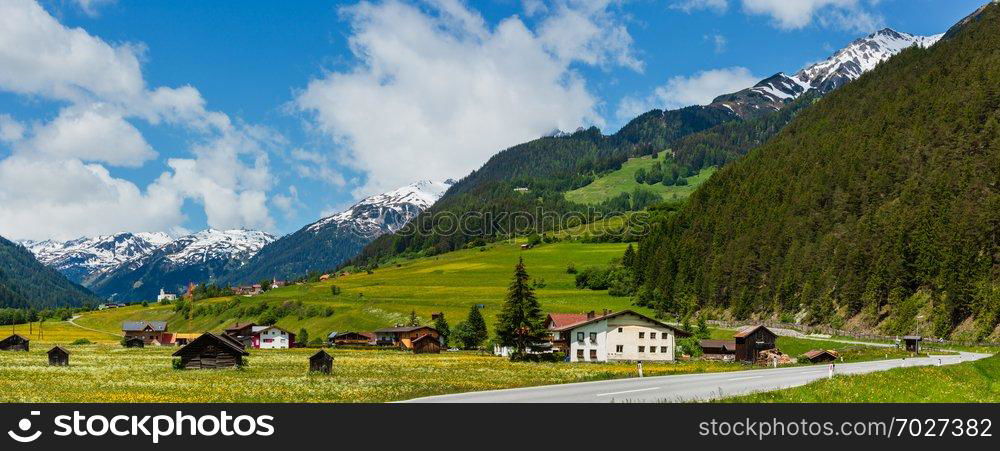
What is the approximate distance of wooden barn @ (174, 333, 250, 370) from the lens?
222ft

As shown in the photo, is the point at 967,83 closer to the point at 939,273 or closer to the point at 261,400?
the point at 939,273

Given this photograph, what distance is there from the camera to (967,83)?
15275cm

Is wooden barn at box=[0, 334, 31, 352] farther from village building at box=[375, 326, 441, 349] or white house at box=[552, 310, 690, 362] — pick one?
white house at box=[552, 310, 690, 362]

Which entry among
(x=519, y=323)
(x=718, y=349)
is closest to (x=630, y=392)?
(x=519, y=323)

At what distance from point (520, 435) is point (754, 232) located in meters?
151

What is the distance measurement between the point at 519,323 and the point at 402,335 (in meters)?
58.0

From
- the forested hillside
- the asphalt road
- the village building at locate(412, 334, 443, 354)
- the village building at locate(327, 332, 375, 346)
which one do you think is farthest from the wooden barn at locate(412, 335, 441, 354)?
the asphalt road

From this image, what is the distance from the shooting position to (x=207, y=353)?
68.5m

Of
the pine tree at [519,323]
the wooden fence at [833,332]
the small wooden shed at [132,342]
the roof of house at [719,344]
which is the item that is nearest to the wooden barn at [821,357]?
the wooden fence at [833,332]

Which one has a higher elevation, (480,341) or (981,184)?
(981,184)

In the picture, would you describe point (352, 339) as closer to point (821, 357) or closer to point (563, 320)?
point (563, 320)

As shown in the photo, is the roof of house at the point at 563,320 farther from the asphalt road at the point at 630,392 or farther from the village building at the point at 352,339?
the asphalt road at the point at 630,392

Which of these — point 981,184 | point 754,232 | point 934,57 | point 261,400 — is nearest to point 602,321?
point 261,400

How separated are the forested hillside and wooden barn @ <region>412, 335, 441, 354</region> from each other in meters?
58.1
